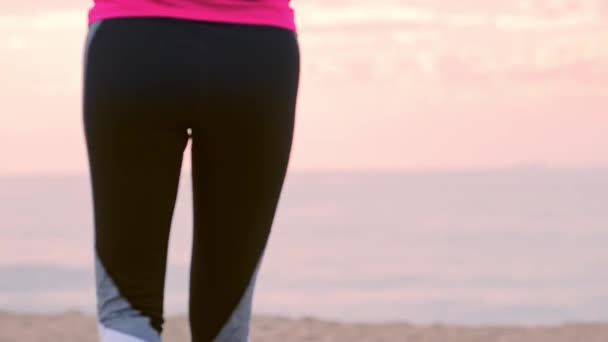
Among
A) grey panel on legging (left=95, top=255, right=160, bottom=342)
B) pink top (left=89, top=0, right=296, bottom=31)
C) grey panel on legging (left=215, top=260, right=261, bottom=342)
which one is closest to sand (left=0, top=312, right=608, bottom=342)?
grey panel on legging (left=215, top=260, right=261, bottom=342)

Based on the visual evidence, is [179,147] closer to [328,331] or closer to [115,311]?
[115,311]

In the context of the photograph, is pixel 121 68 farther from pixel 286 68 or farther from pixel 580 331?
pixel 580 331

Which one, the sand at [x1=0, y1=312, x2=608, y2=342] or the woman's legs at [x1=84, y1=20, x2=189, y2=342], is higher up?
the woman's legs at [x1=84, y1=20, x2=189, y2=342]

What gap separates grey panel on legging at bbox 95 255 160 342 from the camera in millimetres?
2244

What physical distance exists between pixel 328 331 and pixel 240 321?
17.9ft

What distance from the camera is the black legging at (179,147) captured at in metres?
2.09

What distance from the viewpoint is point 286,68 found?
85.7 inches

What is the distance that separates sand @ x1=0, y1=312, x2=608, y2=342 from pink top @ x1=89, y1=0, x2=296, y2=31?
539 cm

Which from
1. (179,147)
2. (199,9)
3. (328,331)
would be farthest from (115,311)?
(328,331)

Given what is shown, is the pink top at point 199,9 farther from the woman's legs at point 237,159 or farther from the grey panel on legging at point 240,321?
the grey panel on legging at point 240,321

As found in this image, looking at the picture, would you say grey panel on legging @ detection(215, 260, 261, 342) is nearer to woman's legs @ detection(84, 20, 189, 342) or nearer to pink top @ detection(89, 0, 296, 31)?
woman's legs @ detection(84, 20, 189, 342)

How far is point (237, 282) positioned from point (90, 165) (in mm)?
411

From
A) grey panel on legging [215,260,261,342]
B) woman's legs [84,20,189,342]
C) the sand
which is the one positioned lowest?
the sand

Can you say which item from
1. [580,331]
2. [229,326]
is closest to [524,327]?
[580,331]
